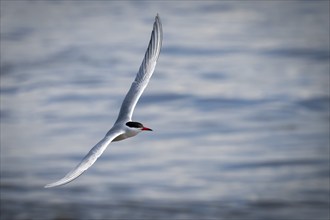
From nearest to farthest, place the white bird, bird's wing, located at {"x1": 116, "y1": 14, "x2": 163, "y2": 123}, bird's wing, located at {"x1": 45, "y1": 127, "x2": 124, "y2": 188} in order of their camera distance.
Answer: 1. bird's wing, located at {"x1": 45, "y1": 127, "x2": 124, "y2": 188}
2. the white bird
3. bird's wing, located at {"x1": 116, "y1": 14, "x2": 163, "y2": 123}

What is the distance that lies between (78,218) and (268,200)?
7.71 feet

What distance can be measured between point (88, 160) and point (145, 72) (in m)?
2.30

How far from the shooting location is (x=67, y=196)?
34.4 ft

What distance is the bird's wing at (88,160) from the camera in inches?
294

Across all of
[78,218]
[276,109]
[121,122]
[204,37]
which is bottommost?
[78,218]

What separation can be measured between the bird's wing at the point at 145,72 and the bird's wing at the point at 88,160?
2.15 ft

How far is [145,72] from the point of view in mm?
10094

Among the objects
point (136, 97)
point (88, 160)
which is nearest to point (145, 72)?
point (136, 97)

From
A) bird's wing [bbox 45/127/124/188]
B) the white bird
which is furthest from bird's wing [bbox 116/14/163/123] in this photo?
bird's wing [bbox 45/127/124/188]

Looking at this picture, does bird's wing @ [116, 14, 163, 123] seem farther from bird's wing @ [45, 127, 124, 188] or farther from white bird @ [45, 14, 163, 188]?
bird's wing @ [45, 127, 124, 188]

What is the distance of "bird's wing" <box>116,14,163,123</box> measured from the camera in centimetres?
983

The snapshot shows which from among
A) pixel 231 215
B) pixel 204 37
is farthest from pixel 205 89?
pixel 231 215

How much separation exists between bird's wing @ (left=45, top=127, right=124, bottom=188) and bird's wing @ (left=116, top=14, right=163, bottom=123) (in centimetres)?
66

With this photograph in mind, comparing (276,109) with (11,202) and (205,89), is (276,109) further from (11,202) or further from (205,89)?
(11,202)
